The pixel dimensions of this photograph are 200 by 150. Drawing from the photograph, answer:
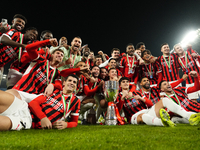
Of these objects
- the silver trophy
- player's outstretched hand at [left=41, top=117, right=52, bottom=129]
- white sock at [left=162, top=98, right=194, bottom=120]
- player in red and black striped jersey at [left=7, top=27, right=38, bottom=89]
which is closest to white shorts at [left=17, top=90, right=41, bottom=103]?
player's outstretched hand at [left=41, top=117, right=52, bottom=129]

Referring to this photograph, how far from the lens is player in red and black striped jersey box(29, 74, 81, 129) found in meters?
2.30

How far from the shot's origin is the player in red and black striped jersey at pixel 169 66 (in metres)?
5.30

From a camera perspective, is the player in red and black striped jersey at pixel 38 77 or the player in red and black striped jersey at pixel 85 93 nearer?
the player in red and black striped jersey at pixel 38 77

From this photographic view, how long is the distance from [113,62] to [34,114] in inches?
137

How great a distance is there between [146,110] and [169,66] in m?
2.38

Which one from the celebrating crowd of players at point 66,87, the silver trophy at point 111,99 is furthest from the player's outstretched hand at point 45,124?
the silver trophy at point 111,99

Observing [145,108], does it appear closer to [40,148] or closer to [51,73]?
[51,73]

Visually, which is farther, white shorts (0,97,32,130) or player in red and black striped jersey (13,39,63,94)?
player in red and black striped jersey (13,39,63,94)

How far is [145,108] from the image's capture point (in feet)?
13.1

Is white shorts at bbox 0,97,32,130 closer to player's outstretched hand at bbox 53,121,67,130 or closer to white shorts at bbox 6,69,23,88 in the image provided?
player's outstretched hand at bbox 53,121,67,130

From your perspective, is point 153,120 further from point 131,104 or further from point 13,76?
point 13,76

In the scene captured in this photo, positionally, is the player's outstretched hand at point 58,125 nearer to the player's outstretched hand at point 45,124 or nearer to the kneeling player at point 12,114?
the player's outstretched hand at point 45,124

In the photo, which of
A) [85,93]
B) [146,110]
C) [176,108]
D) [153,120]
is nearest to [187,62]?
[146,110]

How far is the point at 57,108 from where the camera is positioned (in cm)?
251
